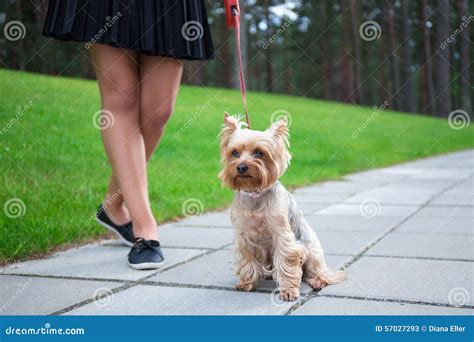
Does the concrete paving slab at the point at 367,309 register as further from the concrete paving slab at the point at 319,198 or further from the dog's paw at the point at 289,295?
the concrete paving slab at the point at 319,198

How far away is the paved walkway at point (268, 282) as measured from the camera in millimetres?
3002

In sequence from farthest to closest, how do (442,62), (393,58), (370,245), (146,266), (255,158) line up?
(393,58) → (442,62) → (370,245) → (146,266) → (255,158)

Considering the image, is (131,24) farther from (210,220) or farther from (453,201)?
(453,201)

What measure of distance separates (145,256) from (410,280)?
65.9 inches

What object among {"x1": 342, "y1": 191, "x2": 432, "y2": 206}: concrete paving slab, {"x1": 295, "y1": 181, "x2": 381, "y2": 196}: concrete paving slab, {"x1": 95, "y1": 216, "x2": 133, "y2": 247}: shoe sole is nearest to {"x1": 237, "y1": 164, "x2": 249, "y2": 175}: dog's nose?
{"x1": 95, "y1": 216, "x2": 133, "y2": 247}: shoe sole

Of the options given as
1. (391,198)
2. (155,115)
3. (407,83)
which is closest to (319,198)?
(391,198)

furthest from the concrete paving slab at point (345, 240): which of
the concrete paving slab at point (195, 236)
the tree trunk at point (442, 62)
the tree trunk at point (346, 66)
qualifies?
the tree trunk at point (346, 66)

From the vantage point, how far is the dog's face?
3180 mm

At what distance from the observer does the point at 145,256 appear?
12.6 ft

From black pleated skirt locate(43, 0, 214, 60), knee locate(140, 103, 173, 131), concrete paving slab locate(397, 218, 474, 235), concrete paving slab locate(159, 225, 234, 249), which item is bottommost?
concrete paving slab locate(397, 218, 474, 235)

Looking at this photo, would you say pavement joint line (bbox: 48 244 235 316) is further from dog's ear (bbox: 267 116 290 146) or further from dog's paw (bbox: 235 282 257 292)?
dog's ear (bbox: 267 116 290 146)

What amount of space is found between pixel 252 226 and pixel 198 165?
5031 mm

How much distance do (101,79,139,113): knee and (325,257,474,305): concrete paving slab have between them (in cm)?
184
